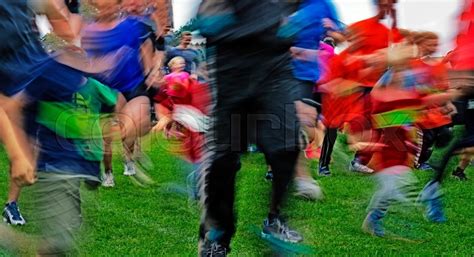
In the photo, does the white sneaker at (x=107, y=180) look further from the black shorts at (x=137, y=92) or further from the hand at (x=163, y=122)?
the black shorts at (x=137, y=92)

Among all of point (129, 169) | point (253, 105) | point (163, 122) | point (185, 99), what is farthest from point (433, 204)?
point (129, 169)

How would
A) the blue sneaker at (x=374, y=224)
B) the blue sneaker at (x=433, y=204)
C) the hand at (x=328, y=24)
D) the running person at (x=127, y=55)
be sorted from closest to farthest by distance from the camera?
the running person at (x=127, y=55) < the blue sneaker at (x=374, y=224) < the blue sneaker at (x=433, y=204) < the hand at (x=328, y=24)

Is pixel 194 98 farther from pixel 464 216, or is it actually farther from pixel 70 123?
pixel 70 123

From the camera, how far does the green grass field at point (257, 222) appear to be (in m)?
5.11

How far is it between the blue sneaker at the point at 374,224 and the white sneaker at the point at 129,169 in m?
4.25

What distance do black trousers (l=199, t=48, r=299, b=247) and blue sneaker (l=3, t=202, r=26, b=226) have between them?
2.57 m

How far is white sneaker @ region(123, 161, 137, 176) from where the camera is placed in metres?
9.41

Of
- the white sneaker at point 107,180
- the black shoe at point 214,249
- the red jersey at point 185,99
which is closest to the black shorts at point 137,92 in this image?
the red jersey at point 185,99

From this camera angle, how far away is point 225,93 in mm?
3725

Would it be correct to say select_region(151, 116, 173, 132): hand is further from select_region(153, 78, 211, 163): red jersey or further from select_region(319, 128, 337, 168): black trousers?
select_region(319, 128, 337, 168): black trousers

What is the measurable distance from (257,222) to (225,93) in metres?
1.14

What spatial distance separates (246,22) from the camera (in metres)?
3.66

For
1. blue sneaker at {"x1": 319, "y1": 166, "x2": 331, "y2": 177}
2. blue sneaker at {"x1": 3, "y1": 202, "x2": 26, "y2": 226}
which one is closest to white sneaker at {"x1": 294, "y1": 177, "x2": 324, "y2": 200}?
blue sneaker at {"x1": 319, "y1": 166, "x2": 331, "y2": 177}

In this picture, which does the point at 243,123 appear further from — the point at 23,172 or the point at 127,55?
the point at 127,55
